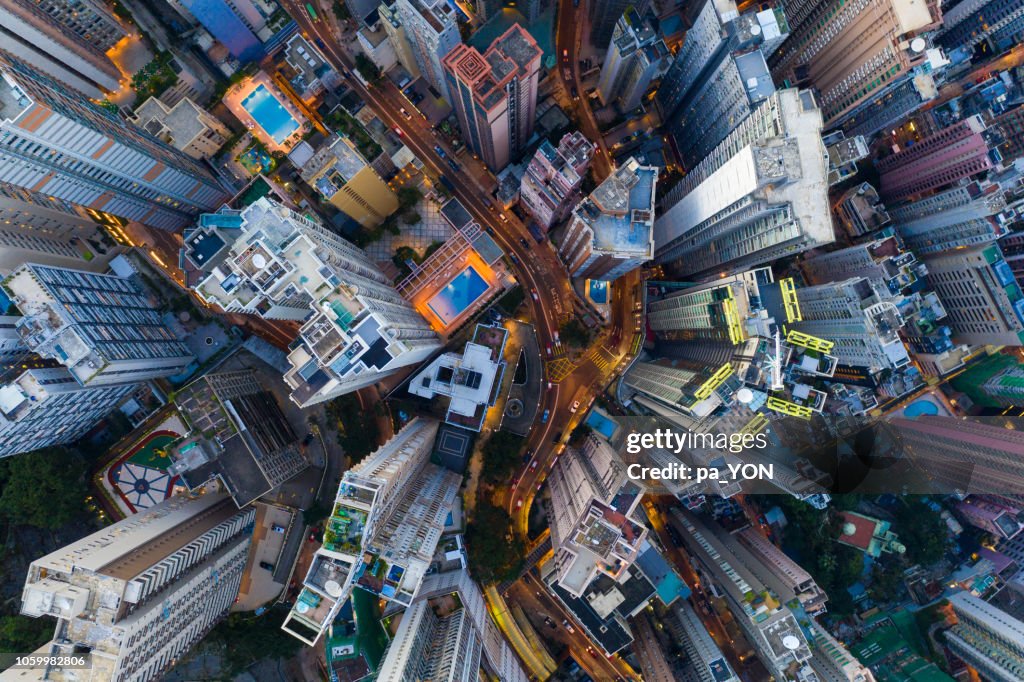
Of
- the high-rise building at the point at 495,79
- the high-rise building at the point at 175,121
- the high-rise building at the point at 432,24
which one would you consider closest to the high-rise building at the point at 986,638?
the high-rise building at the point at 495,79

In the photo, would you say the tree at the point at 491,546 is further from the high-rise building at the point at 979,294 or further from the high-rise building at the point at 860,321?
the high-rise building at the point at 979,294

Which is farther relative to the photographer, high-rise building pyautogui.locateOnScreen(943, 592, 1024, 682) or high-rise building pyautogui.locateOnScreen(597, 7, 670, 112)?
high-rise building pyautogui.locateOnScreen(943, 592, 1024, 682)

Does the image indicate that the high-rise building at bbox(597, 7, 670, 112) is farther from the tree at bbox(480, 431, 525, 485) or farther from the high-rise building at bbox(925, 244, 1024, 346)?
the tree at bbox(480, 431, 525, 485)

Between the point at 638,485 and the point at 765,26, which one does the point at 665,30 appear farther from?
the point at 638,485

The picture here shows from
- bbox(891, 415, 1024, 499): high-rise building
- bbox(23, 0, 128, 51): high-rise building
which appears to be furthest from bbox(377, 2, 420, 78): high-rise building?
bbox(891, 415, 1024, 499): high-rise building

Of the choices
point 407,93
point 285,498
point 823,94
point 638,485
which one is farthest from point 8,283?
point 823,94
